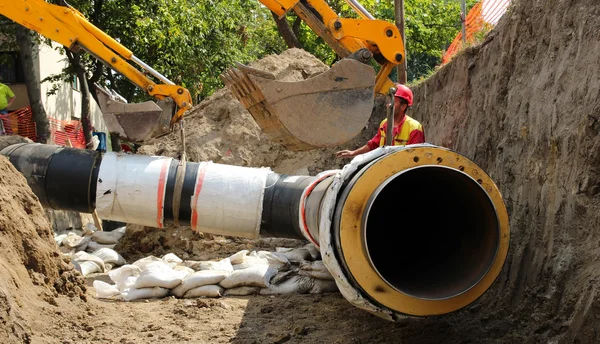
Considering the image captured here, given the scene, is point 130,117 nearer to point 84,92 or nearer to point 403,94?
point 403,94

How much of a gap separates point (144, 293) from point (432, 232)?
118 inches

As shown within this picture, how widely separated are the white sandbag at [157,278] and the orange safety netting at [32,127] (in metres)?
9.65

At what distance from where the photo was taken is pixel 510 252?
507cm

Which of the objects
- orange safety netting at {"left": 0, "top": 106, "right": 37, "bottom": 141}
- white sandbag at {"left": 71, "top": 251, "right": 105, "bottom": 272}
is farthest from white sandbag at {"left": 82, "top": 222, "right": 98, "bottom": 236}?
orange safety netting at {"left": 0, "top": 106, "right": 37, "bottom": 141}

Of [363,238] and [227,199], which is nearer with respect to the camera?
[363,238]

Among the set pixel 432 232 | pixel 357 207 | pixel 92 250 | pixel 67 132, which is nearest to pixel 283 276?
pixel 432 232

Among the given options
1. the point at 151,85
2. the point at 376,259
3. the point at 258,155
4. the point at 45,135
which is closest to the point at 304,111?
the point at 376,259

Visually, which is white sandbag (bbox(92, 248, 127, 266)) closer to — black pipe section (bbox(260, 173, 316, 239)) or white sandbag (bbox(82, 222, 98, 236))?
white sandbag (bbox(82, 222, 98, 236))

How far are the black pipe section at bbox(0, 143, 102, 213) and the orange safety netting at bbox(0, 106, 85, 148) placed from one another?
9.05 m

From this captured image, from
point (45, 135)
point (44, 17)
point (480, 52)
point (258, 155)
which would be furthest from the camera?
point (45, 135)

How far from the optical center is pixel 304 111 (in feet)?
20.3

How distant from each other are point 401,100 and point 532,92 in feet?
4.83

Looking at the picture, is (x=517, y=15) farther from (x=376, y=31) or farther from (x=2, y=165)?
(x=2, y=165)

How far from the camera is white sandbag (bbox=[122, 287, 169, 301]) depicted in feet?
21.7
